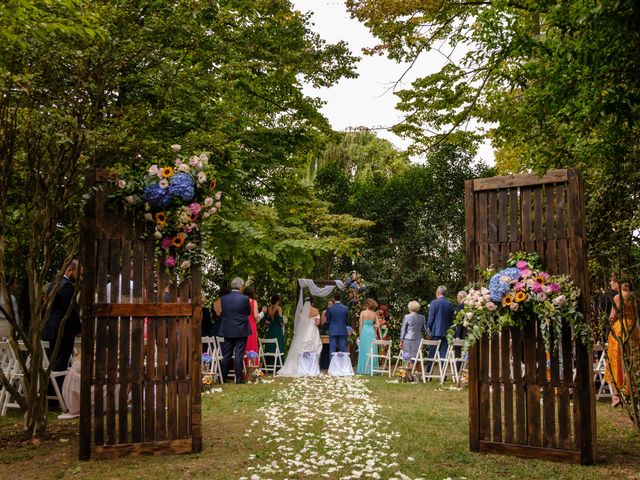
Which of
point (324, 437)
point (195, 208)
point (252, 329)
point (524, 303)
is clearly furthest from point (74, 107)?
point (252, 329)

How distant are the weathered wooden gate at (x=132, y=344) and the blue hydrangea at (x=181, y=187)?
47 centimetres

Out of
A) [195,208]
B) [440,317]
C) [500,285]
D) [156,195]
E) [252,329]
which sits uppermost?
[156,195]

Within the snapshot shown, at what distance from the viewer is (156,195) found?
5996 millimetres

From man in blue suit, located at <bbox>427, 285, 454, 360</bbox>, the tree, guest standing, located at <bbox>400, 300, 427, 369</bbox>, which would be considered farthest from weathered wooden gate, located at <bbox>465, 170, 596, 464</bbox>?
guest standing, located at <bbox>400, 300, 427, 369</bbox>

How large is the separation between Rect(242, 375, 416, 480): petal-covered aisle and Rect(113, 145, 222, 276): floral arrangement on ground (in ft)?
6.93

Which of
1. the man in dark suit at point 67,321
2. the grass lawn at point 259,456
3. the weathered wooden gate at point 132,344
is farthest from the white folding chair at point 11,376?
the weathered wooden gate at point 132,344

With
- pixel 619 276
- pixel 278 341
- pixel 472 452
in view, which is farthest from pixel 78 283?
pixel 278 341

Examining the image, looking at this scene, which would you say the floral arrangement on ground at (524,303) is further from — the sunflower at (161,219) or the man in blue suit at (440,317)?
the man in blue suit at (440,317)

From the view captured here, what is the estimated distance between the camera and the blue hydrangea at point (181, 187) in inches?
238

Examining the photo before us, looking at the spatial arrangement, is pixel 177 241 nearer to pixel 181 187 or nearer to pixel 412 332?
pixel 181 187

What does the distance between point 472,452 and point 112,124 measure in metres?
5.19

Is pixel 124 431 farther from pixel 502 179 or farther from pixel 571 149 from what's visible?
pixel 571 149

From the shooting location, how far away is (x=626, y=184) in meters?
6.54

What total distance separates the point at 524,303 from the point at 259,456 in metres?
2.93
